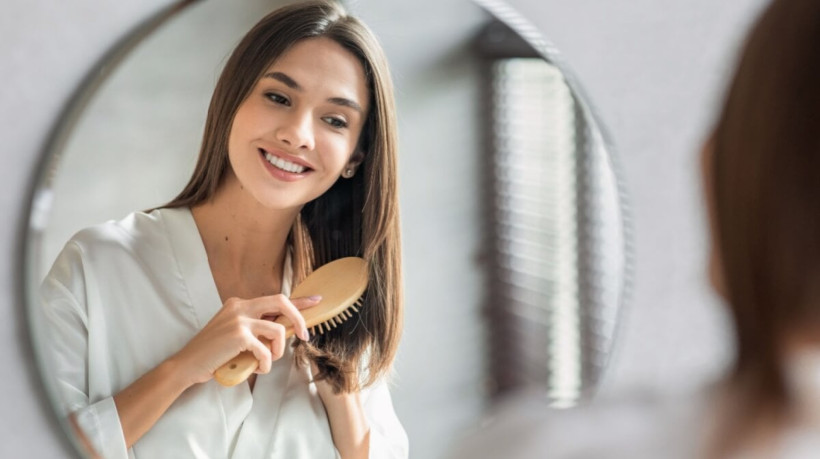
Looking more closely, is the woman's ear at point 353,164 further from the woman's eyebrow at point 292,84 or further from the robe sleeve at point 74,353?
the robe sleeve at point 74,353

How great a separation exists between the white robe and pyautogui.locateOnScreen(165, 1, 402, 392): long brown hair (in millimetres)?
30

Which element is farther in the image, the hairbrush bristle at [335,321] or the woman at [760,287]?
the hairbrush bristle at [335,321]

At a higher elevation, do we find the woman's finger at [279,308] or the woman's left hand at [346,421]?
the woman's finger at [279,308]

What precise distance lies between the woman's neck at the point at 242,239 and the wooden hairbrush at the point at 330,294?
0.02 meters

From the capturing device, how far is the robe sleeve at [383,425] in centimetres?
61

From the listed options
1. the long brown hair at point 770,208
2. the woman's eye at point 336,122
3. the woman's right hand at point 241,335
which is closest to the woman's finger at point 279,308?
the woman's right hand at point 241,335

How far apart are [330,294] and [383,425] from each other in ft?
0.31

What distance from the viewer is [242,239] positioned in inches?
22.8

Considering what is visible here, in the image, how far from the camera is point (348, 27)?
59 cm

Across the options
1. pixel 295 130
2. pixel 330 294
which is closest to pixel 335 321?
pixel 330 294

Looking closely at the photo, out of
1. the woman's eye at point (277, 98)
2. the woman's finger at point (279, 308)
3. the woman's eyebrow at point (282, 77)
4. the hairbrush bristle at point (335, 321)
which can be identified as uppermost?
the woman's eyebrow at point (282, 77)

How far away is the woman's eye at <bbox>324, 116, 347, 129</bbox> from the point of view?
0.58 m

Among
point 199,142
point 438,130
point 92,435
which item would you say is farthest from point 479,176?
point 92,435

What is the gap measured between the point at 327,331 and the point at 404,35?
19 centimetres
